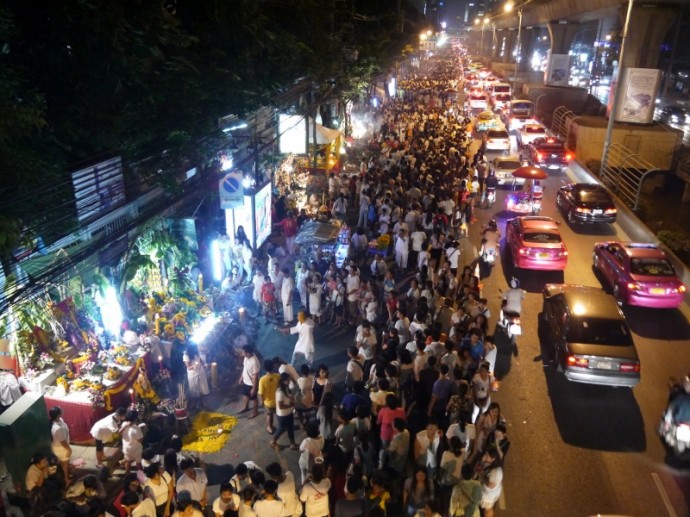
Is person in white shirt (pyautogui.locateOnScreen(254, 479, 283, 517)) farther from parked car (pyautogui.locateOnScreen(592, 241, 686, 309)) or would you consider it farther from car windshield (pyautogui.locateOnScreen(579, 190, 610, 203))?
car windshield (pyautogui.locateOnScreen(579, 190, 610, 203))

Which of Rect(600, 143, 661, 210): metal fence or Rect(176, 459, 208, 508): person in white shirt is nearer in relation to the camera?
Rect(176, 459, 208, 508): person in white shirt

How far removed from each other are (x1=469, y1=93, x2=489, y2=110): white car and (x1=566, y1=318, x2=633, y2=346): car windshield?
39566 millimetres

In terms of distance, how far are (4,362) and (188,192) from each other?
13.9 feet

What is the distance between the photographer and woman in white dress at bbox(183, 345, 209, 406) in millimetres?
9992

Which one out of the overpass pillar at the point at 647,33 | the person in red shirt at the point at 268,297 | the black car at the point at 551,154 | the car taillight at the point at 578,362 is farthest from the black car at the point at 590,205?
the overpass pillar at the point at 647,33

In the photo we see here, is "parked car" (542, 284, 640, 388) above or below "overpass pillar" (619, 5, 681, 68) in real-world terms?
below

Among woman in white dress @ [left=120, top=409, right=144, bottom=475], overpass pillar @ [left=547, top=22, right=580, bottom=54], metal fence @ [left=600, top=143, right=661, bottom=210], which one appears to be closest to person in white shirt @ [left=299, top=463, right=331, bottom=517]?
woman in white dress @ [left=120, top=409, right=144, bottom=475]

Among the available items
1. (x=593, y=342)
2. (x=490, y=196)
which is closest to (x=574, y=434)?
(x=593, y=342)

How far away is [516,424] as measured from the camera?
10.0 metres

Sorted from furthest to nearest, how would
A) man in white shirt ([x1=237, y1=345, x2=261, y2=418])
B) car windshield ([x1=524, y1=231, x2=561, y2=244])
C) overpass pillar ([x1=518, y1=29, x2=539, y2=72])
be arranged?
overpass pillar ([x1=518, y1=29, x2=539, y2=72]) < car windshield ([x1=524, y1=231, x2=561, y2=244]) < man in white shirt ([x1=237, y1=345, x2=261, y2=418])

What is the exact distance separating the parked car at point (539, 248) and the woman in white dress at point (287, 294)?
701 centimetres

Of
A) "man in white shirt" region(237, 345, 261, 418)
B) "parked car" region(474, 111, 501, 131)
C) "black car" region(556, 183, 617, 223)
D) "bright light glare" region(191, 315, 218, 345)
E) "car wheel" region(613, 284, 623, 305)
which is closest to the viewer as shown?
"man in white shirt" region(237, 345, 261, 418)

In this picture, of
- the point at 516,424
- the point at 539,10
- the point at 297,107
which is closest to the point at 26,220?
the point at 516,424

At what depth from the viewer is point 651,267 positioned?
1412 centimetres
